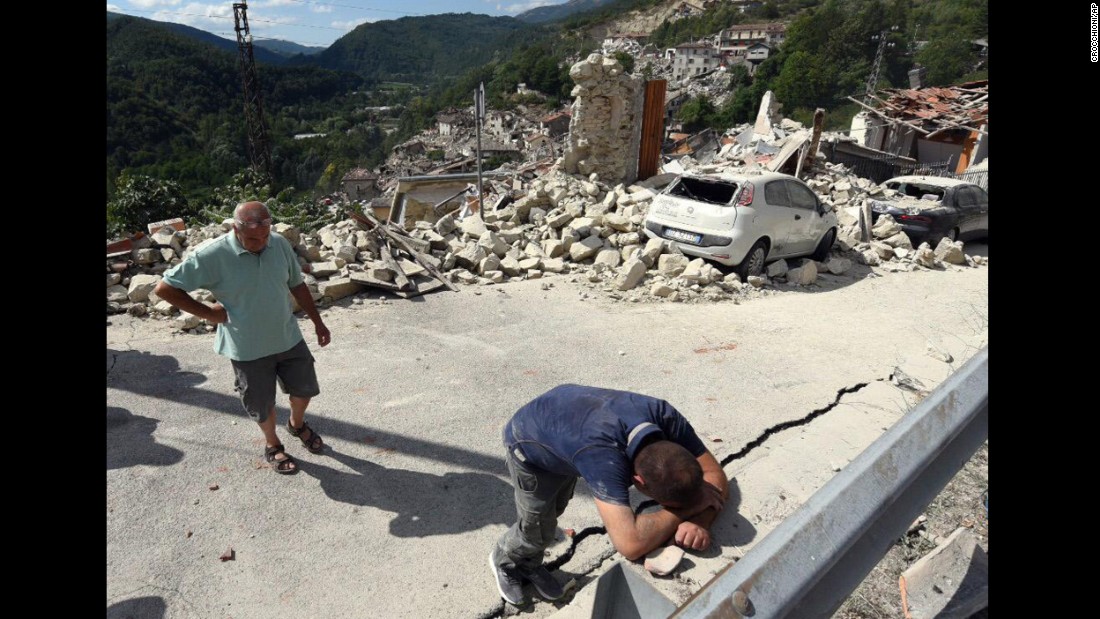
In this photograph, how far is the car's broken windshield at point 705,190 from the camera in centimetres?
836

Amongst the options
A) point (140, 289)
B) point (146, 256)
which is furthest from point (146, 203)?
point (140, 289)

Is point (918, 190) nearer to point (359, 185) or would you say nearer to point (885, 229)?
point (885, 229)

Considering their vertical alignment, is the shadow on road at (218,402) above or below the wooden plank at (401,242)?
below

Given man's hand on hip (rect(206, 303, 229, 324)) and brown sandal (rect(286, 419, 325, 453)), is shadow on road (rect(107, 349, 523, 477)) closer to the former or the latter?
brown sandal (rect(286, 419, 325, 453))

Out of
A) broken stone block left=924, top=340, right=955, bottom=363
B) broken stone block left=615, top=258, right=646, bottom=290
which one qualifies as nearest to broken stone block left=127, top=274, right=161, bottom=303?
broken stone block left=615, top=258, right=646, bottom=290

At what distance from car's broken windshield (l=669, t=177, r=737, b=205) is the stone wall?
395cm

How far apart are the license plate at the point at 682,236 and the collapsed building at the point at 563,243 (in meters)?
0.17

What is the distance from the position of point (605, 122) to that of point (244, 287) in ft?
33.0

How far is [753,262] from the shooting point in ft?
28.2

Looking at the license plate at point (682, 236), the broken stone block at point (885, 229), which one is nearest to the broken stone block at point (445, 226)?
the license plate at point (682, 236)

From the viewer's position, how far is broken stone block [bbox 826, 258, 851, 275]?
9.80 m

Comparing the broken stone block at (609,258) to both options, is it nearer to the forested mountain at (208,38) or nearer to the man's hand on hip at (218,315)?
the man's hand on hip at (218,315)
